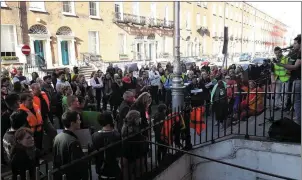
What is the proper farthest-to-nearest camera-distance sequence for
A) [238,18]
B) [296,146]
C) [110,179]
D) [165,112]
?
1. [238,18]
2. [165,112]
3. [296,146]
4. [110,179]

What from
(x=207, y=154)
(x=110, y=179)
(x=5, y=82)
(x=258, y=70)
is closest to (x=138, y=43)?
(x=258, y=70)

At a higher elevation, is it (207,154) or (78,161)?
(78,161)

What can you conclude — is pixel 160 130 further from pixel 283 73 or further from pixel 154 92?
pixel 154 92

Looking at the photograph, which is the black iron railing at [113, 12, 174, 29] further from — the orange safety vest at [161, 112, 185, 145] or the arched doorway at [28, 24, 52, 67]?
the orange safety vest at [161, 112, 185, 145]

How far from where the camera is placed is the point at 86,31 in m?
25.3

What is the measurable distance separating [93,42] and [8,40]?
8.07m

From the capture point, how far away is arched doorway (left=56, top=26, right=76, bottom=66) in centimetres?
2305

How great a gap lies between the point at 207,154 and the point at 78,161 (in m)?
3.61

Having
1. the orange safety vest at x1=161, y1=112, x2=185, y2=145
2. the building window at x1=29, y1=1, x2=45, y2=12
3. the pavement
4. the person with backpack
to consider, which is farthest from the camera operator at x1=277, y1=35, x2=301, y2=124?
the building window at x1=29, y1=1, x2=45, y2=12

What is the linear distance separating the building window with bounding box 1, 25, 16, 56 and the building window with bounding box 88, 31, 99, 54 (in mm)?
7131

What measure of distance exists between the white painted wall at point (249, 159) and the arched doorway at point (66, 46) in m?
19.6

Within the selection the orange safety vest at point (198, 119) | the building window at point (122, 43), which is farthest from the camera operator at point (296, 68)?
the building window at point (122, 43)

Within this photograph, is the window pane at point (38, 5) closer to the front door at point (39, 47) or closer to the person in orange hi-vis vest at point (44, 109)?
the front door at point (39, 47)

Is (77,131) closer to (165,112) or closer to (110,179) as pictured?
(110,179)
